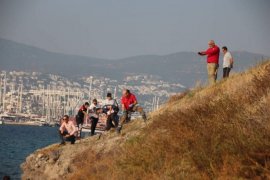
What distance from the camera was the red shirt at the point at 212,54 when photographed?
21.8 metres

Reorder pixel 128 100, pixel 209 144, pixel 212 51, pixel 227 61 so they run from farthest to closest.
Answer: pixel 227 61 < pixel 212 51 < pixel 128 100 < pixel 209 144

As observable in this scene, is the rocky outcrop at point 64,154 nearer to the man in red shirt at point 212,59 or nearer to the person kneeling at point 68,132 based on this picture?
the person kneeling at point 68,132

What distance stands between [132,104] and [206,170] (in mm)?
10291

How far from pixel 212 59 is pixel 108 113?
12.3ft

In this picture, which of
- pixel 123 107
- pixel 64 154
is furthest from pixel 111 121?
pixel 64 154

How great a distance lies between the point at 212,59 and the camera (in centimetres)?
2203

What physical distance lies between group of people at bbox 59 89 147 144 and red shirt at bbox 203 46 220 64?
269 centimetres

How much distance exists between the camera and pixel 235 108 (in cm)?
1249

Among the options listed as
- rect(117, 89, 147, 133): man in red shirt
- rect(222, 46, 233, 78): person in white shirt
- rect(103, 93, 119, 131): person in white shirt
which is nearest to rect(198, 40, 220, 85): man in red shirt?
rect(222, 46, 233, 78): person in white shirt

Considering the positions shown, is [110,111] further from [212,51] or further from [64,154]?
→ [212,51]

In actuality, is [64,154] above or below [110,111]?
below

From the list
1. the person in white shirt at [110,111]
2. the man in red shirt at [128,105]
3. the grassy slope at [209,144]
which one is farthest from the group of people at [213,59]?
the grassy slope at [209,144]

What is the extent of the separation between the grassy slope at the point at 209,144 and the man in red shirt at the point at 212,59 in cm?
688

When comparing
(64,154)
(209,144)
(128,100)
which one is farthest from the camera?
(128,100)
